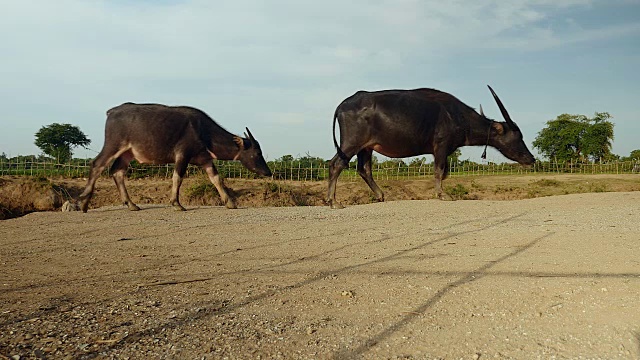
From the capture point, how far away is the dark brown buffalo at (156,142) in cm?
1195

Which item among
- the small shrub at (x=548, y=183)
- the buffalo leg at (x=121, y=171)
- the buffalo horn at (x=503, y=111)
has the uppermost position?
the buffalo horn at (x=503, y=111)

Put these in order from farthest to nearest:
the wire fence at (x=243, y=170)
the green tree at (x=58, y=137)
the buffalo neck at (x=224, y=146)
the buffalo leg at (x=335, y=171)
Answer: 1. the green tree at (x=58, y=137)
2. the wire fence at (x=243, y=170)
3. the buffalo neck at (x=224, y=146)
4. the buffalo leg at (x=335, y=171)

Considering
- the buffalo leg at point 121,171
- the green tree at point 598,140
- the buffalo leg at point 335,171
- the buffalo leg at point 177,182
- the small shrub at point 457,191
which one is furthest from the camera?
the green tree at point 598,140

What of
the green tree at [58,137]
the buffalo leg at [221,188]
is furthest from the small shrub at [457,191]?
the green tree at [58,137]

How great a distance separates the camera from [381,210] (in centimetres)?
1052

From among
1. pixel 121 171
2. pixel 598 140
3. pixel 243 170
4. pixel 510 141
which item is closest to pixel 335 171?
pixel 510 141

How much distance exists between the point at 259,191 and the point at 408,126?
962cm

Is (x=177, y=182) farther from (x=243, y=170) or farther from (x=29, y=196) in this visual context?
(x=243, y=170)

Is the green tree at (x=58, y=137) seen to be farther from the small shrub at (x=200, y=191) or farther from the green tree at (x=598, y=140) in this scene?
the green tree at (x=598, y=140)

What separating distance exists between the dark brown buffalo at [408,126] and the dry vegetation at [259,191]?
17.9 feet

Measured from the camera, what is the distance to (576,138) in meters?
61.9

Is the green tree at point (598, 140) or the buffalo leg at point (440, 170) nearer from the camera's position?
the buffalo leg at point (440, 170)

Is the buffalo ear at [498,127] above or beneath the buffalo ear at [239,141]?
above

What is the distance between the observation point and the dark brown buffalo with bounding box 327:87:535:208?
1166 cm
